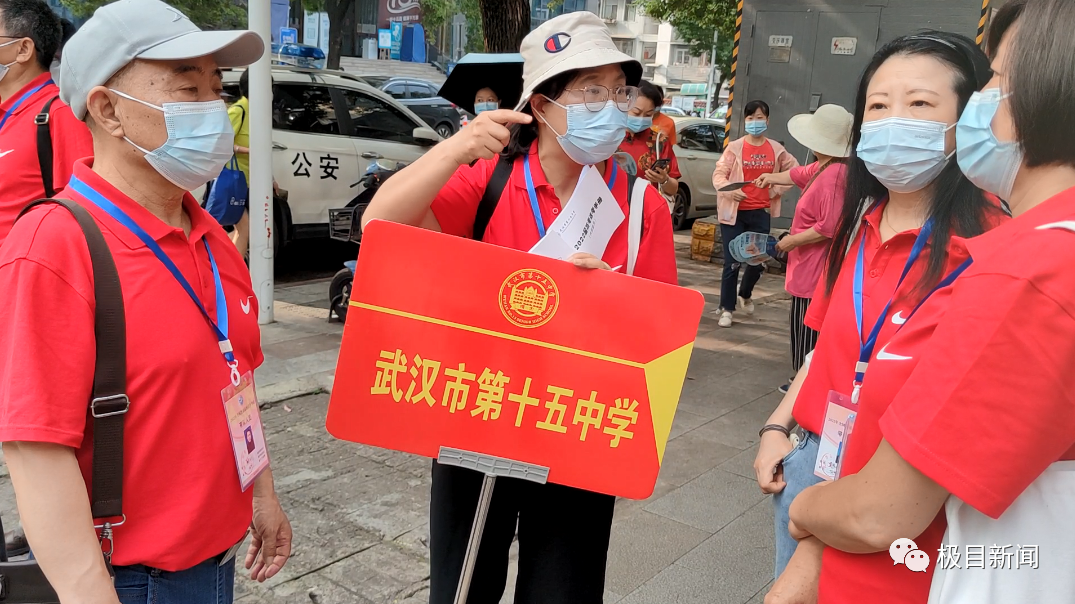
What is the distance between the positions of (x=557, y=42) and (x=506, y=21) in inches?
221

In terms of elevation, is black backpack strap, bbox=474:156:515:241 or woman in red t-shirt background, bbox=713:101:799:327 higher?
black backpack strap, bbox=474:156:515:241

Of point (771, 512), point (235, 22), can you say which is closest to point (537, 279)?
point (771, 512)

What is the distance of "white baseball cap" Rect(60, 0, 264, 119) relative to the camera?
5.48 ft

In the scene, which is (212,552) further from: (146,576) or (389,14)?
(389,14)

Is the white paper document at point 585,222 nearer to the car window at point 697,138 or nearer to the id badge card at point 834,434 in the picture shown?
the id badge card at point 834,434

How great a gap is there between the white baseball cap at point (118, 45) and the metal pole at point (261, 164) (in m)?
4.20

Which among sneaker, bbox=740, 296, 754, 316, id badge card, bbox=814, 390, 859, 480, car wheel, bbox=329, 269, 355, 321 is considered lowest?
sneaker, bbox=740, 296, 754, 316

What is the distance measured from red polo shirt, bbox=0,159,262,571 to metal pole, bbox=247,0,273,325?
422cm

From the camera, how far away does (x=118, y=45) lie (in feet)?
5.50

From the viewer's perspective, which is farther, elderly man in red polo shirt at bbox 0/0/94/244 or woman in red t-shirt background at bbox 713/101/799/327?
woman in red t-shirt background at bbox 713/101/799/327

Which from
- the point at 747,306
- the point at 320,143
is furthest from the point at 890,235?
the point at 320,143

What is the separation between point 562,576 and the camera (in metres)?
2.16

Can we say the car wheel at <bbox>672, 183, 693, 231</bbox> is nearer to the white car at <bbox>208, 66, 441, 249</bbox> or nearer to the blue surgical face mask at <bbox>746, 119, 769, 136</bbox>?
the blue surgical face mask at <bbox>746, 119, 769, 136</bbox>

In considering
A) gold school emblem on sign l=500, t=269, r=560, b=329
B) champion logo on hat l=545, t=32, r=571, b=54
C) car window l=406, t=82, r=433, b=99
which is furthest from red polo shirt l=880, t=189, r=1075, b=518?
car window l=406, t=82, r=433, b=99
